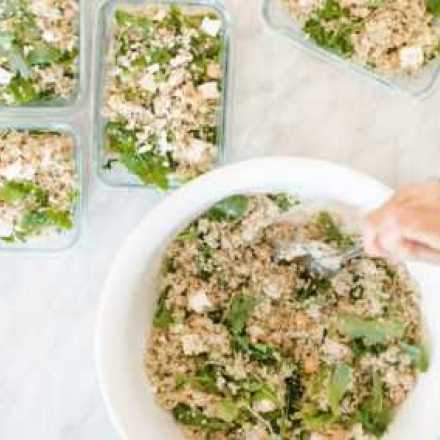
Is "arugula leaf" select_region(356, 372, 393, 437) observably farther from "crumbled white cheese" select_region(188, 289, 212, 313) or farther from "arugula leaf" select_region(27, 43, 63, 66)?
"arugula leaf" select_region(27, 43, 63, 66)

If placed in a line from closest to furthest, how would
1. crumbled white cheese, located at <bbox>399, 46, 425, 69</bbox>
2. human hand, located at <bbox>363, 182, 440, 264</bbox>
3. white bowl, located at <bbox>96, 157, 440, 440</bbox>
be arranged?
human hand, located at <bbox>363, 182, 440, 264</bbox> < white bowl, located at <bbox>96, 157, 440, 440</bbox> < crumbled white cheese, located at <bbox>399, 46, 425, 69</bbox>

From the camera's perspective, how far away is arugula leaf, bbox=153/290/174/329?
142 centimetres

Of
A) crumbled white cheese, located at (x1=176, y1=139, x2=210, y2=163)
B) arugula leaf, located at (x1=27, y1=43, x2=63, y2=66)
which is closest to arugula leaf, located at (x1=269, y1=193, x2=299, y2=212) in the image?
crumbled white cheese, located at (x1=176, y1=139, x2=210, y2=163)

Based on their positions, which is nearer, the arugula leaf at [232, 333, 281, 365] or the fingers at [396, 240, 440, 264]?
the fingers at [396, 240, 440, 264]

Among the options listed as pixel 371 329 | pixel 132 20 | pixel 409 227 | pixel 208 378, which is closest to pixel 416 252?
pixel 409 227

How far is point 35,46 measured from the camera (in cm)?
143

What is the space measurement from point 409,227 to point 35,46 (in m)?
0.55

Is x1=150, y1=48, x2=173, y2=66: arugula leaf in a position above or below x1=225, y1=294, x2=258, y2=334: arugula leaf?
above

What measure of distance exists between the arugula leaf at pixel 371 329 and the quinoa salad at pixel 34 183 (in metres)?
0.36

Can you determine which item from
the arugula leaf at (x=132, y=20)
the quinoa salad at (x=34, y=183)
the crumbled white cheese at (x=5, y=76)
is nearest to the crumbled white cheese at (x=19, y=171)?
the quinoa salad at (x=34, y=183)

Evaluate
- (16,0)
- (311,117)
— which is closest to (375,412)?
(311,117)

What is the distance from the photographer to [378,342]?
1408 millimetres

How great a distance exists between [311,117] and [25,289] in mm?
428

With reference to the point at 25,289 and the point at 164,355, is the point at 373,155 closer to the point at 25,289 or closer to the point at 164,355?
the point at 164,355
